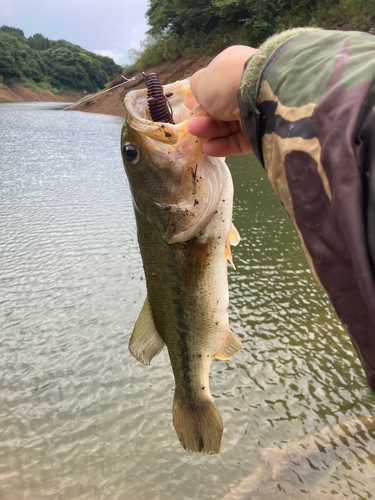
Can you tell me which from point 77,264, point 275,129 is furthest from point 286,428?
point 77,264

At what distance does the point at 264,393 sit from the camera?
3541 mm

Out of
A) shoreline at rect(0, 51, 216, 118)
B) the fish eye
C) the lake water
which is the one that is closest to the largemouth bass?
the fish eye

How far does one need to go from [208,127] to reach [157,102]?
250 mm

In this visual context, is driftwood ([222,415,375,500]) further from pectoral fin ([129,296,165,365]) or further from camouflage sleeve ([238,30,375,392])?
camouflage sleeve ([238,30,375,392])

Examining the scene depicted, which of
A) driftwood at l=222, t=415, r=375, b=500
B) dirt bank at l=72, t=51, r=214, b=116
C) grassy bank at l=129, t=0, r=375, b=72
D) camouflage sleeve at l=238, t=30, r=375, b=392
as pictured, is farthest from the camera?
dirt bank at l=72, t=51, r=214, b=116

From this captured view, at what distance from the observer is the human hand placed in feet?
4.10

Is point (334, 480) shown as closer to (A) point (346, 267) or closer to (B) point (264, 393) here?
(B) point (264, 393)

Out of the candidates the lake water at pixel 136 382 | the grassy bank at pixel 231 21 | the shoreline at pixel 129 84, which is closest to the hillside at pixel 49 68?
the shoreline at pixel 129 84

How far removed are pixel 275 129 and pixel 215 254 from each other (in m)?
0.82

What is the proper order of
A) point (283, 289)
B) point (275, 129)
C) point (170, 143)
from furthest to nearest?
point (283, 289) → point (170, 143) → point (275, 129)

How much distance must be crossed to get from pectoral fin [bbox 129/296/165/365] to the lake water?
1.55 meters

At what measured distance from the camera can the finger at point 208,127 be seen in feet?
4.60

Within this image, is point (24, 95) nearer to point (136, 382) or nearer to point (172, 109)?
point (136, 382)

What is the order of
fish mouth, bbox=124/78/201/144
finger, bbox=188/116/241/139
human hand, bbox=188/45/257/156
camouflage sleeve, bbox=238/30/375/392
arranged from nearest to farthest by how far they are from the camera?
camouflage sleeve, bbox=238/30/375/392
human hand, bbox=188/45/257/156
finger, bbox=188/116/241/139
fish mouth, bbox=124/78/201/144
